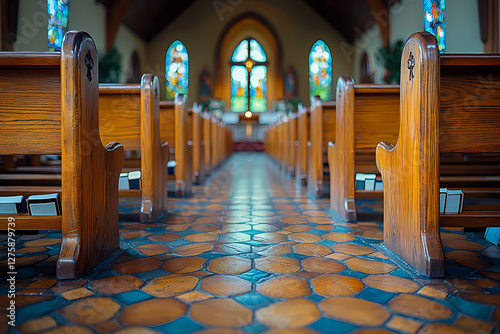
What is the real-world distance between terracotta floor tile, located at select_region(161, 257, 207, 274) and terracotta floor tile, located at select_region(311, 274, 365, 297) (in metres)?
0.40

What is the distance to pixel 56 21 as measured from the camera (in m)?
6.64

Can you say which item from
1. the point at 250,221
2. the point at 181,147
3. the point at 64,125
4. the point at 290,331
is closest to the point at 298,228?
the point at 250,221

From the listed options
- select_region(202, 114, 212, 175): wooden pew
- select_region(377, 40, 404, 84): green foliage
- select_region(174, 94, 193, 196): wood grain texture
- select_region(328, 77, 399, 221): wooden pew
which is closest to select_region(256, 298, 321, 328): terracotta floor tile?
select_region(328, 77, 399, 221): wooden pew

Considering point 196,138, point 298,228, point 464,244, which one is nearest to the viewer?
point 464,244

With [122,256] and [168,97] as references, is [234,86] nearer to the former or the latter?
[168,97]

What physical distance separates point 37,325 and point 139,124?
1380 mm

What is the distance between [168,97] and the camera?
1282 centimetres

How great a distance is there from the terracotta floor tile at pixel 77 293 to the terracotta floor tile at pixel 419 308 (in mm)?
816

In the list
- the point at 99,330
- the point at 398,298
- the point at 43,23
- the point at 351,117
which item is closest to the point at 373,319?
the point at 398,298

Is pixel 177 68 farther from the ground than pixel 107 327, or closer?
farther from the ground

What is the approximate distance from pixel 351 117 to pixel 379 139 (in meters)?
0.20

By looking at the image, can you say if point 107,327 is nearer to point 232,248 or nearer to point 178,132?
point 232,248

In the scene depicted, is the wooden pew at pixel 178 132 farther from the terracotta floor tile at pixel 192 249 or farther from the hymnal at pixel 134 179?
the terracotta floor tile at pixel 192 249

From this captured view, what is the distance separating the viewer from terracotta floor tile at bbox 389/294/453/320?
925mm
